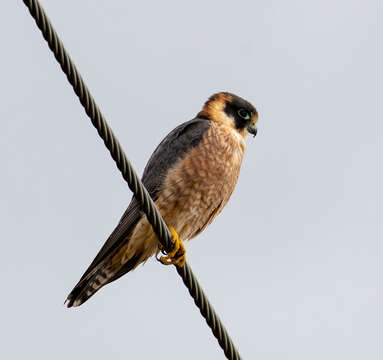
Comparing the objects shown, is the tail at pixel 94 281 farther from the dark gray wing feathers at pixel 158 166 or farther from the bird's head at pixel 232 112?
the bird's head at pixel 232 112

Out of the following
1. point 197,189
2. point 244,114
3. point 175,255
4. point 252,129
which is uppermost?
point 244,114

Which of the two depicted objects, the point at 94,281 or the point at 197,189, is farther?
the point at 197,189

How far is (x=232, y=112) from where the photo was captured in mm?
6078

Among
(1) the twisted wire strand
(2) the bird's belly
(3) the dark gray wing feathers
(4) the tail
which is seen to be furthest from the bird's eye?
(1) the twisted wire strand

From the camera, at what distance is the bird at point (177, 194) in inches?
190

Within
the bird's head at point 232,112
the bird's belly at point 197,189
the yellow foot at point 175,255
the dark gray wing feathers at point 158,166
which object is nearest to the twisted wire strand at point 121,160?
the yellow foot at point 175,255

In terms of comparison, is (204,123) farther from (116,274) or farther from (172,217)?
(116,274)

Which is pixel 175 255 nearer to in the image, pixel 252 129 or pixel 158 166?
pixel 158 166

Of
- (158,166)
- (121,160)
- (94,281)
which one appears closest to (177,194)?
(158,166)

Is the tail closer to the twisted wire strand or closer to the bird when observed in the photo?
the bird

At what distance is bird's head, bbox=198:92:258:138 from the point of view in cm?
589

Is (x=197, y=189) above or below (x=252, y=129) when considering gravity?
below

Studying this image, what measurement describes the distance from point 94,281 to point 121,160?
6.96ft

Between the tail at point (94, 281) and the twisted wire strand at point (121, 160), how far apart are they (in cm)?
128
